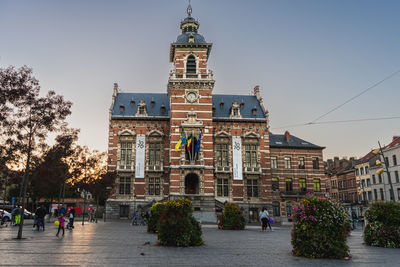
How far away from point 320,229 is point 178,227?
6023 millimetres

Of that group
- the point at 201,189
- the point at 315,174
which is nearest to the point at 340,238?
the point at 201,189

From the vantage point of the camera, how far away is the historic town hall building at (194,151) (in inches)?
1636

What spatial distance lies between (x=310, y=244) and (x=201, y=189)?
1172 inches

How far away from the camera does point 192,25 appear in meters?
48.6

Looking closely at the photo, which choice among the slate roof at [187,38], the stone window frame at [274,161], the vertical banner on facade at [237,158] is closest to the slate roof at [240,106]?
the vertical banner on facade at [237,158]

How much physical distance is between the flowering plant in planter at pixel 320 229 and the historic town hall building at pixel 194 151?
27640mm

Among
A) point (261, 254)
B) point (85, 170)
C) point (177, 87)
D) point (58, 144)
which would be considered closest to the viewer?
point (261, 254)

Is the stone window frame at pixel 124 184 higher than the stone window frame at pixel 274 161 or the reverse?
the reverse

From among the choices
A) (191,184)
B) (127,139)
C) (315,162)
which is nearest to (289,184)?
(315,162)

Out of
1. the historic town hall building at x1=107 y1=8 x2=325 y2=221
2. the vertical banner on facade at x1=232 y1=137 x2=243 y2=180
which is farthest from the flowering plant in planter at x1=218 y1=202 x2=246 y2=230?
the vertical banner on facade at x1=232 y1=137 x2=243 y2=180

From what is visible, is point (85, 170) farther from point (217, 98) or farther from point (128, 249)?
point (128, 249)

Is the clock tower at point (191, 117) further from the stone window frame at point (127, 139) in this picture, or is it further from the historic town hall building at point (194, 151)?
the stone window frame at point (127, 139)

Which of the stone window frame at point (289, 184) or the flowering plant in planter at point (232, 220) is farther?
the stone window frame at point (289, 184)

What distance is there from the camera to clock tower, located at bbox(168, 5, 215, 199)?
135 ft
